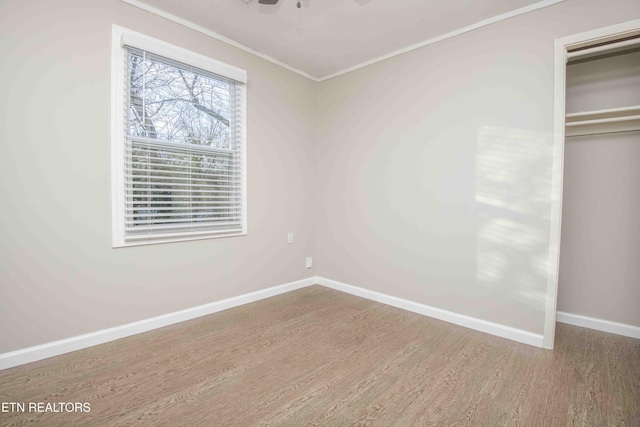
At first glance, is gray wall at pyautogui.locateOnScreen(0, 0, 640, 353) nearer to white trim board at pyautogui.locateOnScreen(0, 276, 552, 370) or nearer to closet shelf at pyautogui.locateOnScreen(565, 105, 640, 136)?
white trim board at pyautogui.locateOnScreen(0, 276, 552, 370)

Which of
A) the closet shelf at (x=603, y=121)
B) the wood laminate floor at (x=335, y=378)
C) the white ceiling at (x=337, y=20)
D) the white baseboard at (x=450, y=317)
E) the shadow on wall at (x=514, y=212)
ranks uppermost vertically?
the white ceiling at (x=337, y=20)

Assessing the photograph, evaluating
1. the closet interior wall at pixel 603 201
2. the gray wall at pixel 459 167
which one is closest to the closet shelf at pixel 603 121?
the closet interior wall at pixel 603 201

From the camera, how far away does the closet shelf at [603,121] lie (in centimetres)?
219

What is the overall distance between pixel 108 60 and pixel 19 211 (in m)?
1.24

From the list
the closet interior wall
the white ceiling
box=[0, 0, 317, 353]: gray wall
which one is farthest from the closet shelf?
box=[0, 0, 317, 353]: gray wall

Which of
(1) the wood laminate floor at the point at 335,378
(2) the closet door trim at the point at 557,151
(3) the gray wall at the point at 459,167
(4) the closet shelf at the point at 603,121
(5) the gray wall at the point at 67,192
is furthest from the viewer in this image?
(3) the gray wall at the point at 459,167

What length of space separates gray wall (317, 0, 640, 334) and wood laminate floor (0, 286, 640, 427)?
50 centimetres

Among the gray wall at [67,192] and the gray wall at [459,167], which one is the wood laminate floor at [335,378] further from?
the gray wall at [459,167]

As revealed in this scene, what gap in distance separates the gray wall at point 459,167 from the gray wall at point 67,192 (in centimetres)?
169

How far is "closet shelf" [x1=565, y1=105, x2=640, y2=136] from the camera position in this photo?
2.19 m

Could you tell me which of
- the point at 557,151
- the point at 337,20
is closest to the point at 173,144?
the point at 337,20

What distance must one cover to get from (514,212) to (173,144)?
2944 mm

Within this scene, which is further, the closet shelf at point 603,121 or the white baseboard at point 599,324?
the white baseboard at point 599,324

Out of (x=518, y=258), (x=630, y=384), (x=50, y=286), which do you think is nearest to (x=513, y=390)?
(x=630, y=384)
